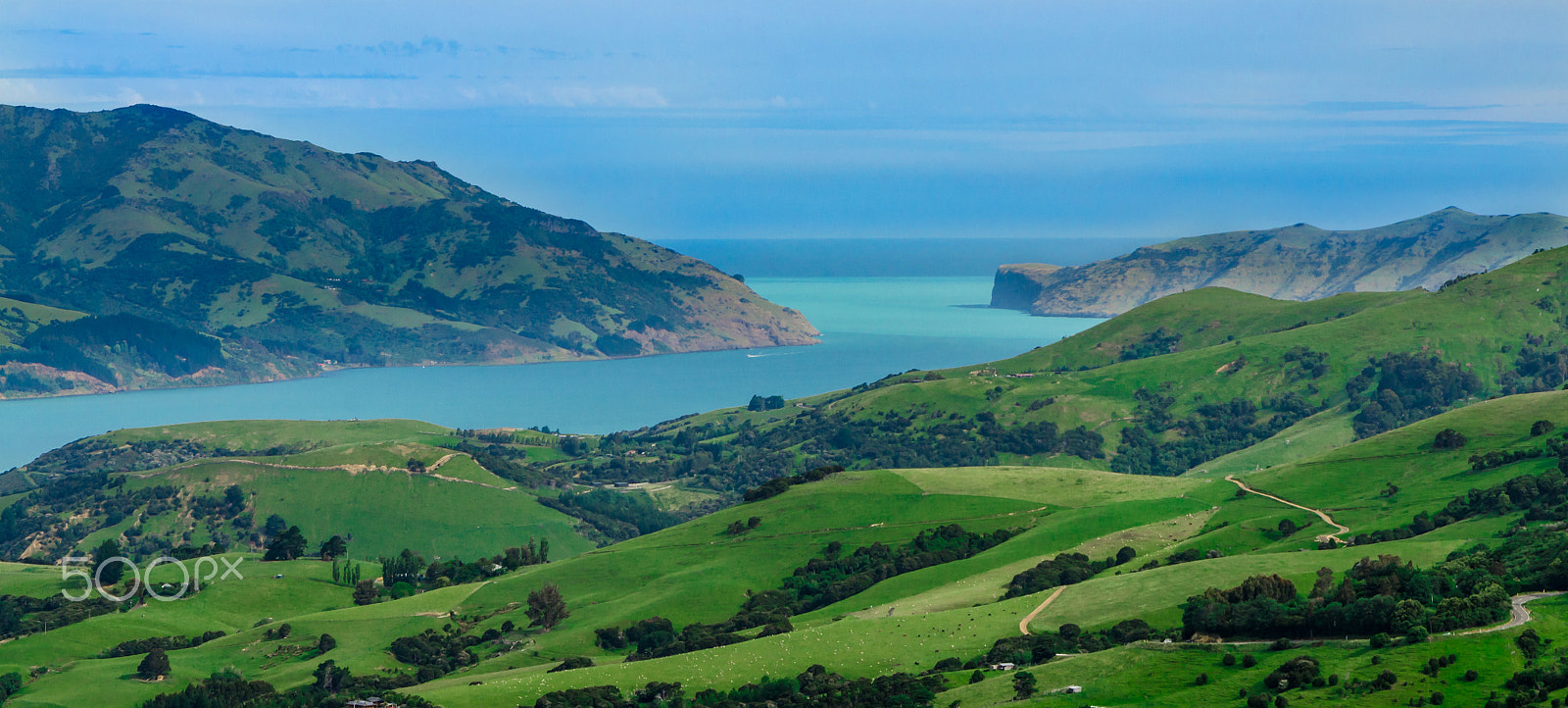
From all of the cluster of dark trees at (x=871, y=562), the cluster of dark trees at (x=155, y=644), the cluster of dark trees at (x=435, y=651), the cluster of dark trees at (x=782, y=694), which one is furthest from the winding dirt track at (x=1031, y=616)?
the cluster of dark trees at (x=155, y=644)

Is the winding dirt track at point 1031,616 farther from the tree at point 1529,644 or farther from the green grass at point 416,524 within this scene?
the green grass at point 416,524

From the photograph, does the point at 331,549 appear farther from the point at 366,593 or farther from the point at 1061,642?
the point at 1061,642

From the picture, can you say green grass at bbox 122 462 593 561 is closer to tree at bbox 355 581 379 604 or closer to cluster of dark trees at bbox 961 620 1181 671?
tree at bbox 355 581 379 604

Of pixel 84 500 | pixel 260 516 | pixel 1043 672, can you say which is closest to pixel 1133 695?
pixel 1043 672

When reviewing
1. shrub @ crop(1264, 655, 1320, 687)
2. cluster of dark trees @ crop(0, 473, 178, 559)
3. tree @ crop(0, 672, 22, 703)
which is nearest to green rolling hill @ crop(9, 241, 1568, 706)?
shrub @ crop(1264, 655, 1320, 687)

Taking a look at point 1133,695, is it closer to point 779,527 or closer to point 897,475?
point 779,527
